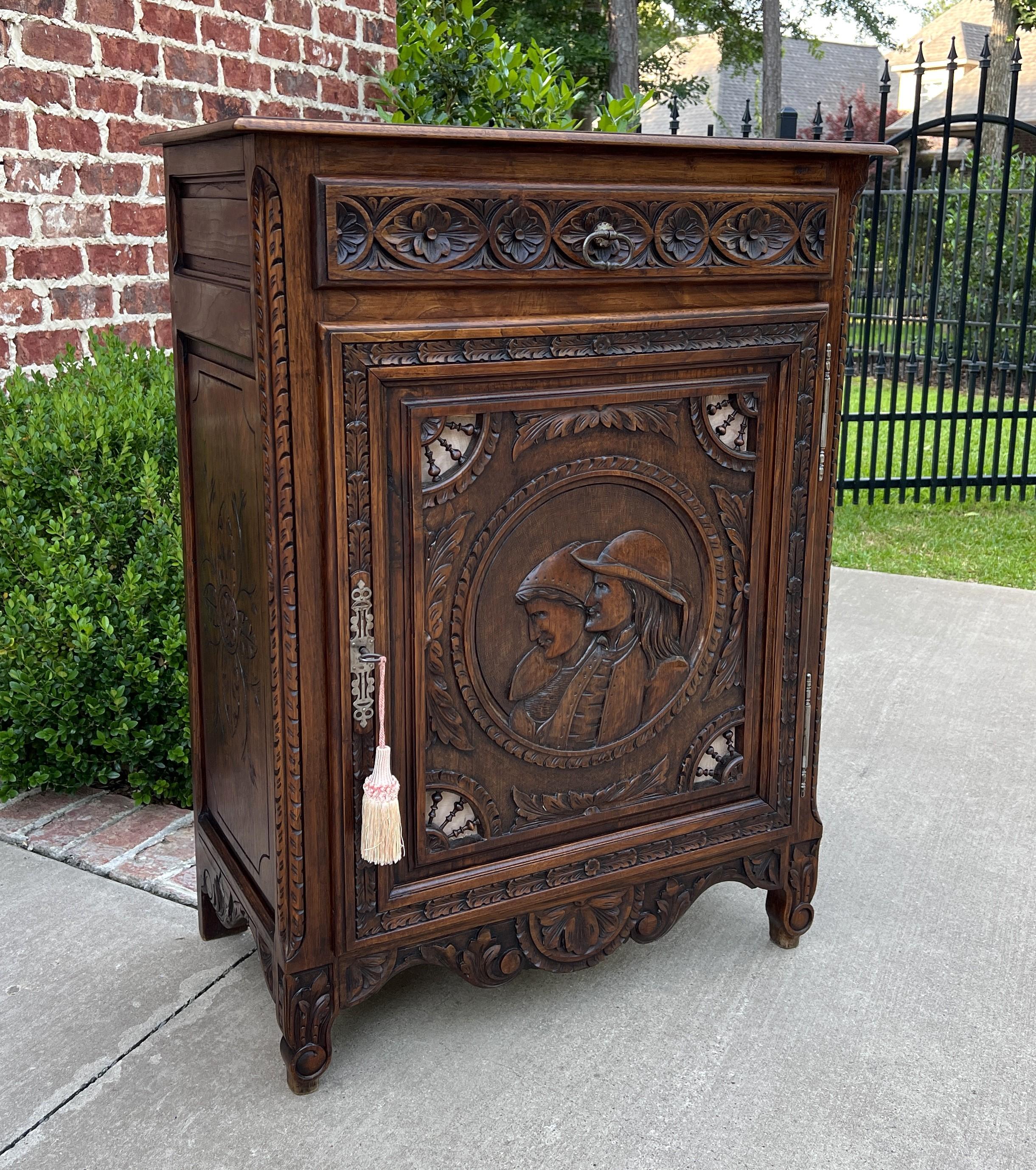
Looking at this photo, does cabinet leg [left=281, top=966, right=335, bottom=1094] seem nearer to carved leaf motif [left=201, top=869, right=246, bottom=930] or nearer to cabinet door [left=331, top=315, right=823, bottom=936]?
cabinet door [left=331, top=315, right=823, bottom=936]

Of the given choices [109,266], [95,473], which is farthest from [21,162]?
[95,473]

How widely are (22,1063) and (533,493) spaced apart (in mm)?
1345

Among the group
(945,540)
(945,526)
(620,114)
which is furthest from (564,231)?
(945,526)

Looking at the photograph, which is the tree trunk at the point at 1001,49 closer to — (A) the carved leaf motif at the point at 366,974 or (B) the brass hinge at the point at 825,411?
(B) the brass hinge at the point at 825,411

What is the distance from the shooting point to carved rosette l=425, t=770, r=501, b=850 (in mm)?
1966

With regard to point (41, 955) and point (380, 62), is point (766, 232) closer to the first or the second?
point (41, 955)

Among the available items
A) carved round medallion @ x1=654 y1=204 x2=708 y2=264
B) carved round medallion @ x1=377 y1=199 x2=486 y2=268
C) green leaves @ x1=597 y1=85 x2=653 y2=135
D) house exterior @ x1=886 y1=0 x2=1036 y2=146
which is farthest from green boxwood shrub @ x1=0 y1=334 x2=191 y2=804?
house exterior @ x1=886 y1=0 x2=1036 y2=146

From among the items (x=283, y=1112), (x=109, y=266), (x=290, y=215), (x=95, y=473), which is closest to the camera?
(x=290, y=215)

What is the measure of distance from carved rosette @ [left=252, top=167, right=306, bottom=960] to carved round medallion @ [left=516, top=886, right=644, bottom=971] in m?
0.46

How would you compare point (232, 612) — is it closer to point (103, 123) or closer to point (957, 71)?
point (103, 123)

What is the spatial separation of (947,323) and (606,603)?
799 cm

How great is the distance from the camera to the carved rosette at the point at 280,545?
5.32ft

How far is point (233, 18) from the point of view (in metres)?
3.96

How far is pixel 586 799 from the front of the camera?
210 cm
